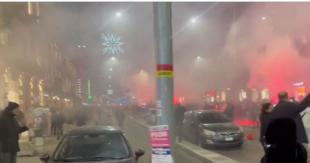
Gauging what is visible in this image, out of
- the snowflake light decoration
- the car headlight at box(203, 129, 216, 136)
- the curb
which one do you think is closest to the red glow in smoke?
the car headlight at box(203, 129, 216, 136)

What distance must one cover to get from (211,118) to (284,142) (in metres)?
6.41

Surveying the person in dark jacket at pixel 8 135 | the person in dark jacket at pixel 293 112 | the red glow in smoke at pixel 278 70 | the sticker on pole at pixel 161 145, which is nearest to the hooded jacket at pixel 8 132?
the person in dark jacket at pixel 8 135

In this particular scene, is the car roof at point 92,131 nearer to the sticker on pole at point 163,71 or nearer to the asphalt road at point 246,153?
the sticker on pole at point 163,71

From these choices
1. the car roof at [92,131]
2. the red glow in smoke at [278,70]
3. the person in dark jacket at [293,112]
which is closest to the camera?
the person in dark jacket at [293,112]

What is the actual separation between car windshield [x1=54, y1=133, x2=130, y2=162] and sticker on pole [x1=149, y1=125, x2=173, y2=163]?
2.14 ft

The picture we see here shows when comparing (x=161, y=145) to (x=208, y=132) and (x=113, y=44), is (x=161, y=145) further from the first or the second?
(x=113, y=44)

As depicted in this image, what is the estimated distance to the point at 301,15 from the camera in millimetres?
10945

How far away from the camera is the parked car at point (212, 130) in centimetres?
703

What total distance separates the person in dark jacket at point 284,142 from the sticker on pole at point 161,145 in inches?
44.9

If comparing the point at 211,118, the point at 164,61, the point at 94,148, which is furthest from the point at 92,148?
the point at 211,118

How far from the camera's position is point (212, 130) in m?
7.20

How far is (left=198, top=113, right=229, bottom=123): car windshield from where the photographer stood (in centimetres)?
797

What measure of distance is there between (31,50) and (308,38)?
9.60 m

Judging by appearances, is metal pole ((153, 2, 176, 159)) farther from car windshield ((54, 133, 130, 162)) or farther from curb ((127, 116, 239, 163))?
curb ((127, 116, 239, 163))
